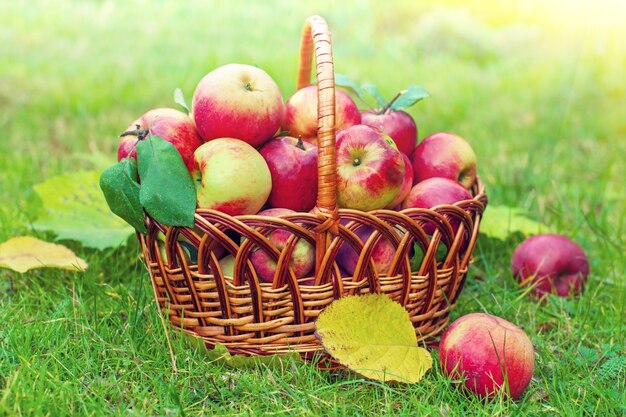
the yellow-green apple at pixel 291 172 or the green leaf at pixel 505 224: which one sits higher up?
the yellow-green apple at pixel 291 172

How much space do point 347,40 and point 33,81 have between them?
320 centimetres

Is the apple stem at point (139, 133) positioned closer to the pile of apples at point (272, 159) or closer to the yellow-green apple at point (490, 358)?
the pile of apples at point (272, 159)

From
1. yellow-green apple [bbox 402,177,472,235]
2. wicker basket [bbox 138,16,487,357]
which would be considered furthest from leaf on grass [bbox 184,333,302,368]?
yellow-green apple [bbox 402,177,472,235]

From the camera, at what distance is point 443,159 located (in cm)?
178

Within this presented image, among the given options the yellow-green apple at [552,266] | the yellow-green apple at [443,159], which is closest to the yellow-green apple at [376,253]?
the yellow-green apple at [443,159]

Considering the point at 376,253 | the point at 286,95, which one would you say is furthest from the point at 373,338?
the point at 286,95

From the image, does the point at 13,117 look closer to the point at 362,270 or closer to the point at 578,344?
the point at 362,270

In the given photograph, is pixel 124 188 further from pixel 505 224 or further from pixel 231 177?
pixel 505 224

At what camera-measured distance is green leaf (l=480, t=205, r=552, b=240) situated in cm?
208

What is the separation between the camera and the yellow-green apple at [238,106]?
1.54 meters

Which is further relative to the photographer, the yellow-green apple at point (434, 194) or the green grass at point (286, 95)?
the yellow-green apple at point (434, 194)

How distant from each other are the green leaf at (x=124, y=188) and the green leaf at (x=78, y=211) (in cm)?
48

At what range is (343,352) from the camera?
4.66 feet

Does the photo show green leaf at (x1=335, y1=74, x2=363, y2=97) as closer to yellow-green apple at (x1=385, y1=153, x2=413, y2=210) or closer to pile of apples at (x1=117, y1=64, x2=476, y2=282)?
pile of apples at (x1=117, y1=64, x2=476, y2=282)
